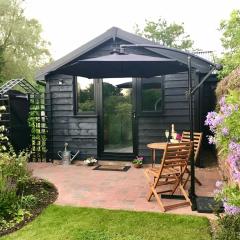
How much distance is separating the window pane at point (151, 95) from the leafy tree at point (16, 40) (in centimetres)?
1618

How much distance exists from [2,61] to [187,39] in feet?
57.7

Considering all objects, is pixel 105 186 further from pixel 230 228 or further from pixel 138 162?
pixel 230 228

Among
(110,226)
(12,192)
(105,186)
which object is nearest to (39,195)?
(12,192)

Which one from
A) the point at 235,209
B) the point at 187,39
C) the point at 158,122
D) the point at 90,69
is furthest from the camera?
the point at 187,39

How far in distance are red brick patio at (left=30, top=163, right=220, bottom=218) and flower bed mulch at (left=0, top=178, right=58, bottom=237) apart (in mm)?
139

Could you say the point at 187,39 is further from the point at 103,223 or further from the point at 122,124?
the point at 103,223

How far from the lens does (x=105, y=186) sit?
5.78 meters

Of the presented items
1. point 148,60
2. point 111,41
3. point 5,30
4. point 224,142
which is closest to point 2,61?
point 5,30

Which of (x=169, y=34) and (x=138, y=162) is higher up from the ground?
(x=169, y=34)

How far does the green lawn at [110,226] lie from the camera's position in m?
3.59

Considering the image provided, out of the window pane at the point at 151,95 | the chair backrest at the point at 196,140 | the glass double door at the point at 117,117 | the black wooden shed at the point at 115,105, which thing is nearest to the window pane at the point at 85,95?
the black wooden shed at the point at 115,105

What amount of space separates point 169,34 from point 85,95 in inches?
943

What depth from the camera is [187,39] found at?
30.7m

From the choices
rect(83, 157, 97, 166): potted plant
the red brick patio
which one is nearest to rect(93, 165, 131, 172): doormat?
the red brick patio
